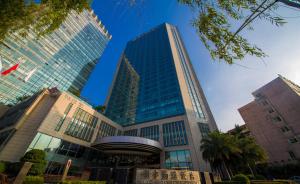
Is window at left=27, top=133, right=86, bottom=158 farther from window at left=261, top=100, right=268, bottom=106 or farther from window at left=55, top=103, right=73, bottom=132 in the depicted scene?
window at left=261, top=100, right=268, bottom=106

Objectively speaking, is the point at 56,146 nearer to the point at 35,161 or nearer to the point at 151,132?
the point at 35,161

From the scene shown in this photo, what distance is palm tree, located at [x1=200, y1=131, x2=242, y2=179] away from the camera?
22.5m

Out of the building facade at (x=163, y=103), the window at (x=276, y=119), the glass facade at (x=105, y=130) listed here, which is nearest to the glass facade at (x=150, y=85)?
the building facade at (x=163, y=103)

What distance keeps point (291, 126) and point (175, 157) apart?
31255 mm

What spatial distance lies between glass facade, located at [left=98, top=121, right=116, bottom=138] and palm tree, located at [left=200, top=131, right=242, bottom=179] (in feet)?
75.6

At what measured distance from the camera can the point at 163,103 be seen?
136 ft

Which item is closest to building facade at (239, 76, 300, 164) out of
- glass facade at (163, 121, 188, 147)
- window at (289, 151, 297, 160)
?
window at (289, 151, 297, 160)

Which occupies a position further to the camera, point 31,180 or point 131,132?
point 131,132

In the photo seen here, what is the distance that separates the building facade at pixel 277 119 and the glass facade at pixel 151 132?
3102cm

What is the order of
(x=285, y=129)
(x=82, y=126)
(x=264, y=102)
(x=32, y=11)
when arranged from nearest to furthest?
(x=32, y=11)
(x=82, y=126)
(x=285, y=129)
(x=264, y=102)

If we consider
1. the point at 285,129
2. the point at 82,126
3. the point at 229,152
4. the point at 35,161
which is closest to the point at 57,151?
the point at 82,126

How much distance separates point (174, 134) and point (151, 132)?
6602 mm

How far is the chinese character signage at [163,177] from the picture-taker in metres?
12.4

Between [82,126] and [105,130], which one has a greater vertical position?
[105,130]
